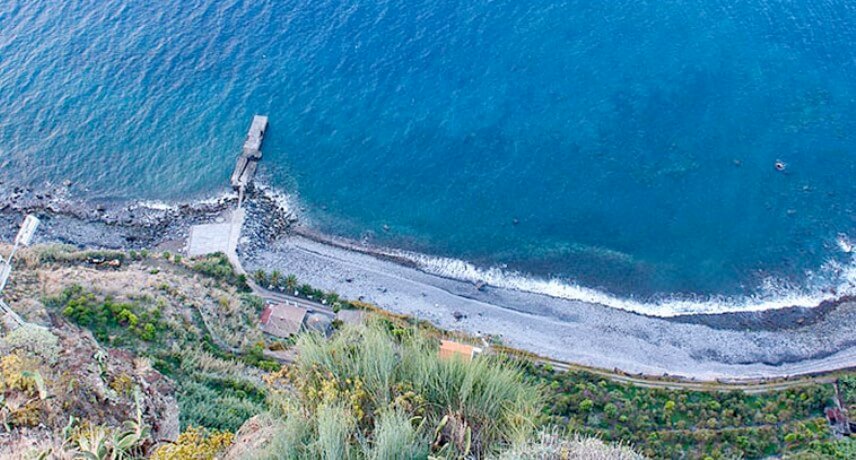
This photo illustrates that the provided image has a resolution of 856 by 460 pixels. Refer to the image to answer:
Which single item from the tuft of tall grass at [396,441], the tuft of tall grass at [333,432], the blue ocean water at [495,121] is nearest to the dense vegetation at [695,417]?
the blue ocean water at [495,121]

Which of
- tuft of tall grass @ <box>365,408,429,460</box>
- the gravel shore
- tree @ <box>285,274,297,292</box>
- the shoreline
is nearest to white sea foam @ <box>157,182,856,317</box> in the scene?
the shoreline

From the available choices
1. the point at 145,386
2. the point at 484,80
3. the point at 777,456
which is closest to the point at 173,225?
the point at 145,386

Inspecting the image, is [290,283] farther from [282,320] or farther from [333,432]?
[333,432]

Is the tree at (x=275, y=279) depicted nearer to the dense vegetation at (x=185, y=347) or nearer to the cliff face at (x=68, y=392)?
the dense vegetation at (x=185, y=347)

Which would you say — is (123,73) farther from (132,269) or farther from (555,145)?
(555,145)

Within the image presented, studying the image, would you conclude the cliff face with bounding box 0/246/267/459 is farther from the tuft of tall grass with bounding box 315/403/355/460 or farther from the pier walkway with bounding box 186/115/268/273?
the tuft of tall grass with bounding box 315/403/355/460
